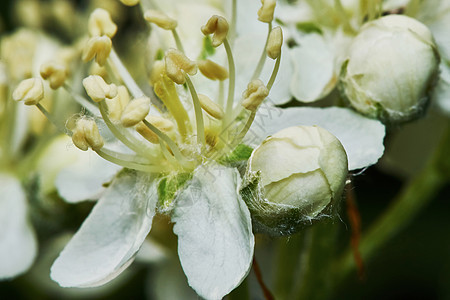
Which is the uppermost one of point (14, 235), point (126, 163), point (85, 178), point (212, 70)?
point (212, 70)

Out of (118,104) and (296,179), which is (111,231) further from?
(296,179)

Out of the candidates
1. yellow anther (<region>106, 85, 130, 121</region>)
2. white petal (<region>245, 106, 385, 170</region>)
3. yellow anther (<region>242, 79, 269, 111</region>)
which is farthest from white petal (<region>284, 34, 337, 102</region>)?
yellow anther (<region>106, 85, 130, 121</region>)

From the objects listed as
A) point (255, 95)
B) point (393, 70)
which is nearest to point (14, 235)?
point (255, 95)

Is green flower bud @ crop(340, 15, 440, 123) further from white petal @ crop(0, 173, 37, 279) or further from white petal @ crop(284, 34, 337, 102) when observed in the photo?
white petal @ crop(0, 173, 37, 279)

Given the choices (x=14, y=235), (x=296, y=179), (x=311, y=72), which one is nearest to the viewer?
(x=296, y=179)

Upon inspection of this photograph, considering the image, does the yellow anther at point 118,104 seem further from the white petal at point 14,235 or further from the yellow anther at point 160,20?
the white petal at point 14,235

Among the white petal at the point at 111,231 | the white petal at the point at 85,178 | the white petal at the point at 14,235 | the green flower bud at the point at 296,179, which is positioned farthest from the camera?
the white petal at the point at 14,235

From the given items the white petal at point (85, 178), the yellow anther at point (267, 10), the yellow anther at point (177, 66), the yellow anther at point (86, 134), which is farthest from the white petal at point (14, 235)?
the yellow anther at point (267, 10)
